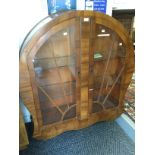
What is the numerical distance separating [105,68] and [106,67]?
0.05 ft

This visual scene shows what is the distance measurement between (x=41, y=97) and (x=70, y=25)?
2.04 feet

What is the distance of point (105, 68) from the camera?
1.49 meters

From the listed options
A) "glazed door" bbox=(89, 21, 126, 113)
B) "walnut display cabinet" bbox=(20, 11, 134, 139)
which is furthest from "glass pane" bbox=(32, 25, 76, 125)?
"glazed door" bbox=(89, 21, 126, 113)

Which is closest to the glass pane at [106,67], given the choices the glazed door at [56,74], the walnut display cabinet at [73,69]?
the walnut display cabinet at [73,69]

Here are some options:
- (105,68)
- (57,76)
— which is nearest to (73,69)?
(57,76)

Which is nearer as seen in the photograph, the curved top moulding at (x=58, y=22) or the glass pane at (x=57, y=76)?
the curved top moulding at (x=58, y=22)

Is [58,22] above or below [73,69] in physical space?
above

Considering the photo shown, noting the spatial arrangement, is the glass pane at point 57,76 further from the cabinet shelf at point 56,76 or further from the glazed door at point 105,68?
the glazed door at point 105,68

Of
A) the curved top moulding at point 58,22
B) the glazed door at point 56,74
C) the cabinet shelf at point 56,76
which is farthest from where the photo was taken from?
the cabinet shelf at point 56,76

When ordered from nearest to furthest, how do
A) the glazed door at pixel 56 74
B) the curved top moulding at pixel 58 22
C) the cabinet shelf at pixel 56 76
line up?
the curved top moulding at pixel 58 22, the glazed door at pixel 56 74, the cabinet shelf at pixel 56 76

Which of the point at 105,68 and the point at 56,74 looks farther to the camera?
the point at 105,68

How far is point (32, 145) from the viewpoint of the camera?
5.23 feet

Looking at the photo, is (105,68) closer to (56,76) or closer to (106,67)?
(106,67)

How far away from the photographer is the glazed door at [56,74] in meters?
1.20
